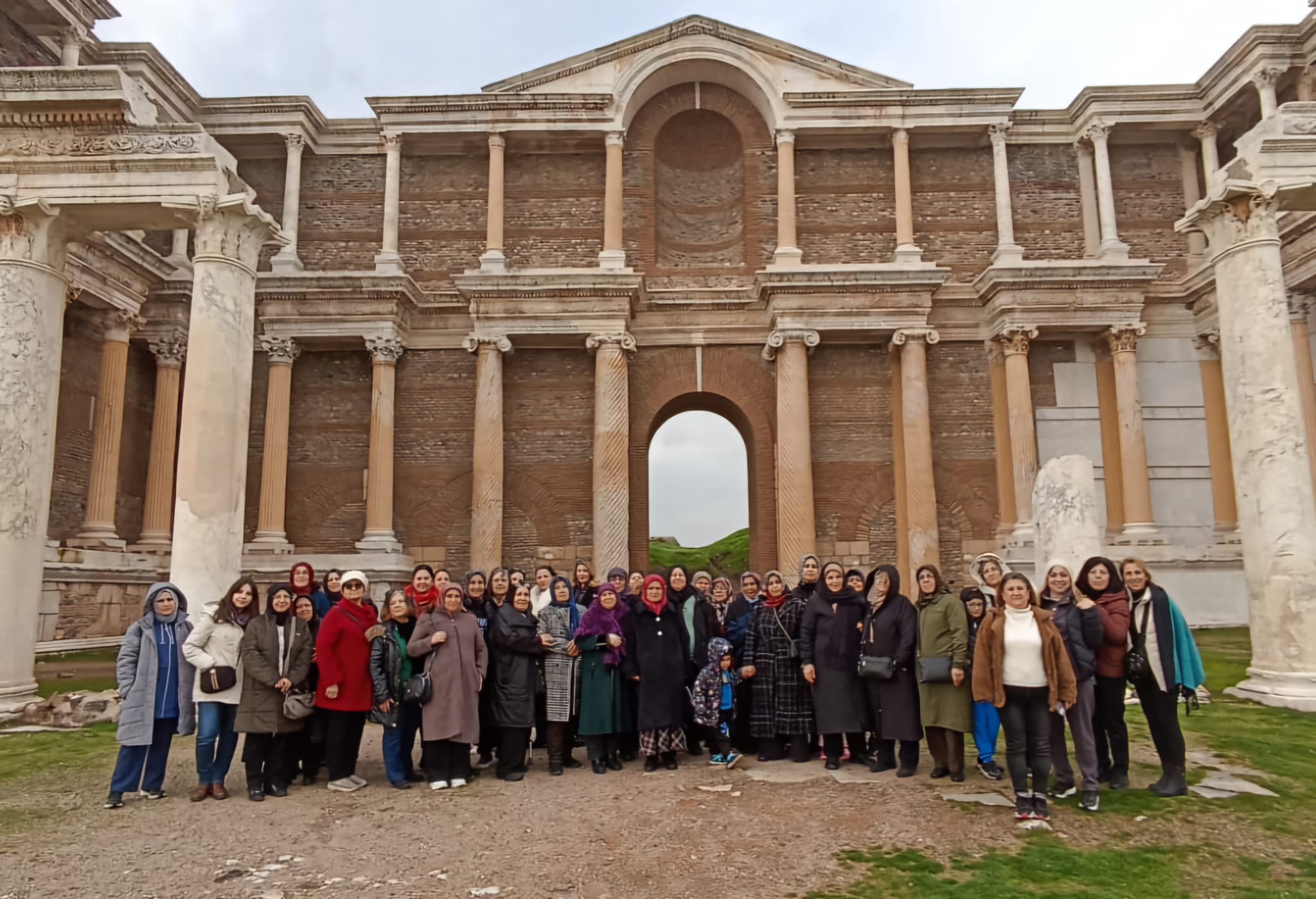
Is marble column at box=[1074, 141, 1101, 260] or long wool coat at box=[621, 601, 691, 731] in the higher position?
marble column at box=[1074, 141, 1101, 260]

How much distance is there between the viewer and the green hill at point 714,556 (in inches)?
1198

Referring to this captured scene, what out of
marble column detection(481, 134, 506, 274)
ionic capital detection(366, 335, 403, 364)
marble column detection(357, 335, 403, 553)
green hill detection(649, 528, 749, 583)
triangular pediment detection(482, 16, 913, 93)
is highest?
triangular pediment detection(482, 16, 913, 93)

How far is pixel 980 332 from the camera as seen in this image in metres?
20.6

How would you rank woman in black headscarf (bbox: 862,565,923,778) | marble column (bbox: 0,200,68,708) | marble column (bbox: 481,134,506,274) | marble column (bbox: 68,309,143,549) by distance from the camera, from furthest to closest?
marble column (bbox: 481,134,506,274)
marble column (bbox: 68,309,143,549)
marble column (bbox: 0,200,68,708)
woman in black headscarf (bbox: 862,565,923,778)

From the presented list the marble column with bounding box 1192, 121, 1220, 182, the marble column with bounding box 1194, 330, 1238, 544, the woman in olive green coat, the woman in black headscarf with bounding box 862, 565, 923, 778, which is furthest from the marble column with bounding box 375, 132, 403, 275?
the marble column with bounding box 1192, 121, 1220, 182

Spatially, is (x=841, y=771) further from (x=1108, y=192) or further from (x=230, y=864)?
(x=1108, y=192)

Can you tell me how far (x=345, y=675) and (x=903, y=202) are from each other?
17651 millimetres

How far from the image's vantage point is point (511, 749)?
7.69 m

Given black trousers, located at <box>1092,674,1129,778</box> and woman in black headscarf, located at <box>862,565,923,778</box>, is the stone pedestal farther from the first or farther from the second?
woman in black headscarf, located at <box>862,565,923,778</box>

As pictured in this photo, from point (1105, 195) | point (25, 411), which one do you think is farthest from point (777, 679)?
point (1105, 195)

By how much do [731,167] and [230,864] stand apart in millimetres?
20222

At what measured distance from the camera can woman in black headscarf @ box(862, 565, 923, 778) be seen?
7.49 metres

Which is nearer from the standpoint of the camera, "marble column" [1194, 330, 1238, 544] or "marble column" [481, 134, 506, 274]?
"marble column" [1194, 330, 1238, 544]

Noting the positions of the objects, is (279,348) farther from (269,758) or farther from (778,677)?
(778,677)
